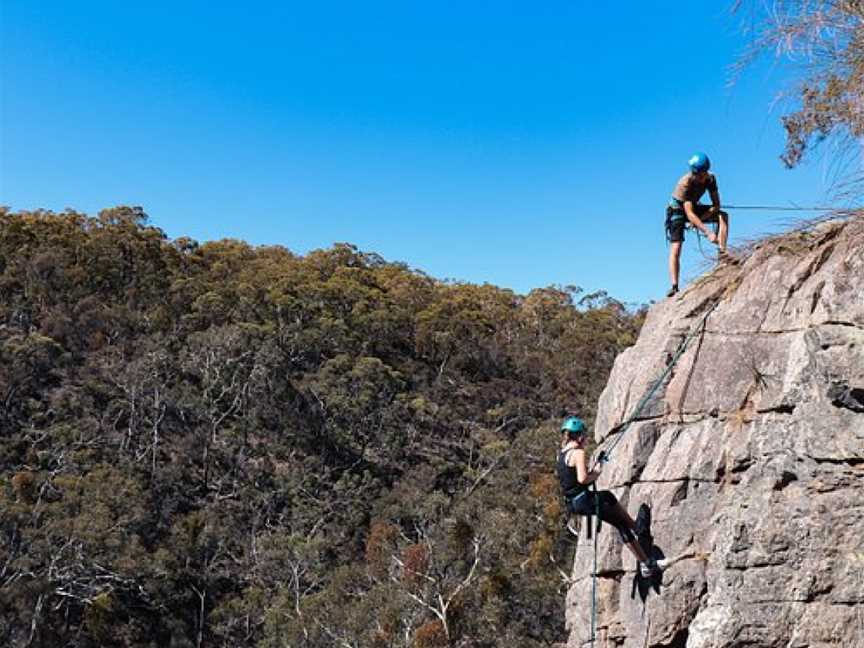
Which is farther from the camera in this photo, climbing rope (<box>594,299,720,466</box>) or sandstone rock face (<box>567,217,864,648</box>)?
climbing rope (<box>594,299,720,466</box>)

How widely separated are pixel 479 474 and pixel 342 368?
342 inches

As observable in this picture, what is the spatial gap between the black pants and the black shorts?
2313 mm

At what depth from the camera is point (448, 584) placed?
2528 cm

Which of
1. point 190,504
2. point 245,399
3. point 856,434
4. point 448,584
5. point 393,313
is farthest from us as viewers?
point 393,313

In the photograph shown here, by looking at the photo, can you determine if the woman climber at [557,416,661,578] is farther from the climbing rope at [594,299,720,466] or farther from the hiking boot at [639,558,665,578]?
the climbing rope at [594,299,720,466]

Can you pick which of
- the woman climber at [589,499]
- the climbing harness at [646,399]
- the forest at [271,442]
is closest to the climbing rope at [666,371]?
the climbing harness at [646,399]

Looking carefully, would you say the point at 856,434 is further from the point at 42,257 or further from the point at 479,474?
the point at 42,257

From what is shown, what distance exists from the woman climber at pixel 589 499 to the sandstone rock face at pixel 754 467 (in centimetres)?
13

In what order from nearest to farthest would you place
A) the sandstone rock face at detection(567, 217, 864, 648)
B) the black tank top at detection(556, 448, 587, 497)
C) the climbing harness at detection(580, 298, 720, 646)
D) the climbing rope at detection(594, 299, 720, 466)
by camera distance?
the sandstone rock face at detection(567, 217, 864, 648)
the black tank top at detection(556, 448, 587, 497)
the climbing harness at detection(580, 298, 720, 646)
the climbing rope at detection(594, 299, 720, 466)

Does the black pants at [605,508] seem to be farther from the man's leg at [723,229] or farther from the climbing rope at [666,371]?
the man's leg at [723,229]

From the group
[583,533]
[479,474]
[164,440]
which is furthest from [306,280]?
[583,533]

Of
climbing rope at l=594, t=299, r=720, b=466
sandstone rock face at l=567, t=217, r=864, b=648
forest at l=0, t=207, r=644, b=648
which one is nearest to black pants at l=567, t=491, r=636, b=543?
sandstone rock face at l=567, t=217, r=864, b=648

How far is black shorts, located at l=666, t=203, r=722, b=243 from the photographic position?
651cm

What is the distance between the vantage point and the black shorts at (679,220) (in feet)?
21.4
